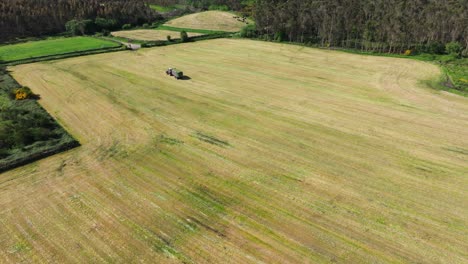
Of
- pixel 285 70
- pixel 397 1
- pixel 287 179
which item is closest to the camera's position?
pixel 287 179

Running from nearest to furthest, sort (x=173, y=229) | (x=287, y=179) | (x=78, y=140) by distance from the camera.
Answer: (x=173, y=229) → (x=287, y=179) → (x=78, y=140)

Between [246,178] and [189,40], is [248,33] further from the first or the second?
[246,178]

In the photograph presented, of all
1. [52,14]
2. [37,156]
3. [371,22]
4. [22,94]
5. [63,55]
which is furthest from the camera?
[52,14]

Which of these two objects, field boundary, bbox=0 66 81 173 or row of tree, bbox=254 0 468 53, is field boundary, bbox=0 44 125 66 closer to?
field boundary, bbox=0 66 81 173

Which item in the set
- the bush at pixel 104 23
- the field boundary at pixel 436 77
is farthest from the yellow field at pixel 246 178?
the bush at pixel 104 23

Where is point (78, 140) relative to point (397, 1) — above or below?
below

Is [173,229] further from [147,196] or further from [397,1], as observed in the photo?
[397,1]

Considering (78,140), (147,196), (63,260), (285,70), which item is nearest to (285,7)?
(285,70)

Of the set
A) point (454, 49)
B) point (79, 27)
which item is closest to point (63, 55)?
point (79, 27)
